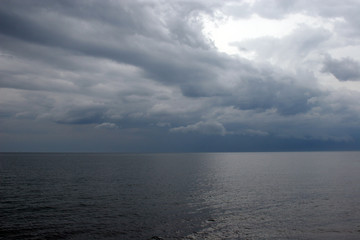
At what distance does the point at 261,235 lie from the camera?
104ft

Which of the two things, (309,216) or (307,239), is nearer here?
(307,239)

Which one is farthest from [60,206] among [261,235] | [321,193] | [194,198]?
[321,193]

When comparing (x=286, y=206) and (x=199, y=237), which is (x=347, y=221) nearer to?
(x=286, y=206)

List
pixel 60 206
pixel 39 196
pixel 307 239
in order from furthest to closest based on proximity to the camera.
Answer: pixel 39 196
pixel 60 206
pixel 307 239

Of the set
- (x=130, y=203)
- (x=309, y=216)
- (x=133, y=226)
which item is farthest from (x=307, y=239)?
(x=130, y=203)

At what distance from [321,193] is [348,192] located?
23.1 feet

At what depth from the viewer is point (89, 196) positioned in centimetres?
5466

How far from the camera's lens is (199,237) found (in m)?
30.8

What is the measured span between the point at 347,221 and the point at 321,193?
24.3 meters

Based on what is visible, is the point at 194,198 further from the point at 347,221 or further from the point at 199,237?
the point at 347,221

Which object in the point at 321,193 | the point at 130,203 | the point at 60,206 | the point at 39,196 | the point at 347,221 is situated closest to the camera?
the point at 347,221

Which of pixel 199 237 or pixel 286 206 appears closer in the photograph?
pixel 199 237

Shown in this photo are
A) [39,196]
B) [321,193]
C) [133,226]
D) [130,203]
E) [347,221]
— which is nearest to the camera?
[133,226]

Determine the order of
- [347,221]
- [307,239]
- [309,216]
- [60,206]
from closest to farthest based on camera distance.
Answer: [307,239]
[347,221]
[309,216]
[60,206]
